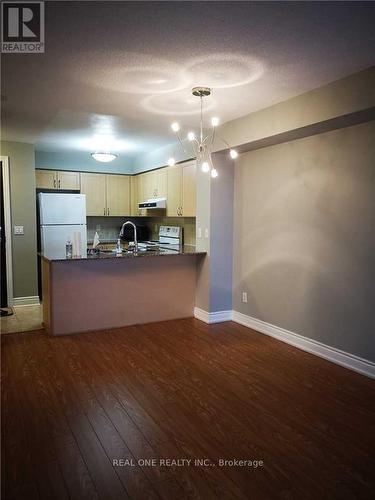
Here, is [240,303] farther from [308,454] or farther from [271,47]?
[271,47]

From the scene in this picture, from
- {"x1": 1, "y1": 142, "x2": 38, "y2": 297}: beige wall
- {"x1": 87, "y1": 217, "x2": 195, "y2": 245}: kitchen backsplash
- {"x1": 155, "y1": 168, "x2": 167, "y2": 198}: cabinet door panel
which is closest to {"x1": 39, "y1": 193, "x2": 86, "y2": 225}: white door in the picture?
{"x1": 1, "y1": 142, "x2": 38, "y2": 297}: beige wall

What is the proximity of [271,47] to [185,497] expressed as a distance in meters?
2.63

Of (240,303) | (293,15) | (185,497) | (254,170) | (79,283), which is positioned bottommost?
(185,497)

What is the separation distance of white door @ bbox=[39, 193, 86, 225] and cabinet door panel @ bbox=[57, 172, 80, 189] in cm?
63

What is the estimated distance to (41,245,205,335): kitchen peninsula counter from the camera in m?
4.21

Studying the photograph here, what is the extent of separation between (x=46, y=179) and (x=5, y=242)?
1381 mm

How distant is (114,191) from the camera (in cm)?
694

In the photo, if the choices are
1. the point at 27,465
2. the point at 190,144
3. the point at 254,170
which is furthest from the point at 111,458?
the point at 190,144

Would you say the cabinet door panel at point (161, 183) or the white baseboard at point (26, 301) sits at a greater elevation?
the cabinet door panel at point (161, 183)

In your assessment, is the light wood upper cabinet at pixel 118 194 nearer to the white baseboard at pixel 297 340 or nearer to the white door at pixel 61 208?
the white door at pixel 61 208

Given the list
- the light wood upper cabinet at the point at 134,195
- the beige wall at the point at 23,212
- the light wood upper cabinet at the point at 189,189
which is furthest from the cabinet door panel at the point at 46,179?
the light wood upper cabinet at the point at 189,189

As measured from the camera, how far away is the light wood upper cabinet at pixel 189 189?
5113 mm

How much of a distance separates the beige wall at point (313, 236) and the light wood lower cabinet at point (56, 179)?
3.25m

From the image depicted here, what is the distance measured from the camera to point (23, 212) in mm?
5527
